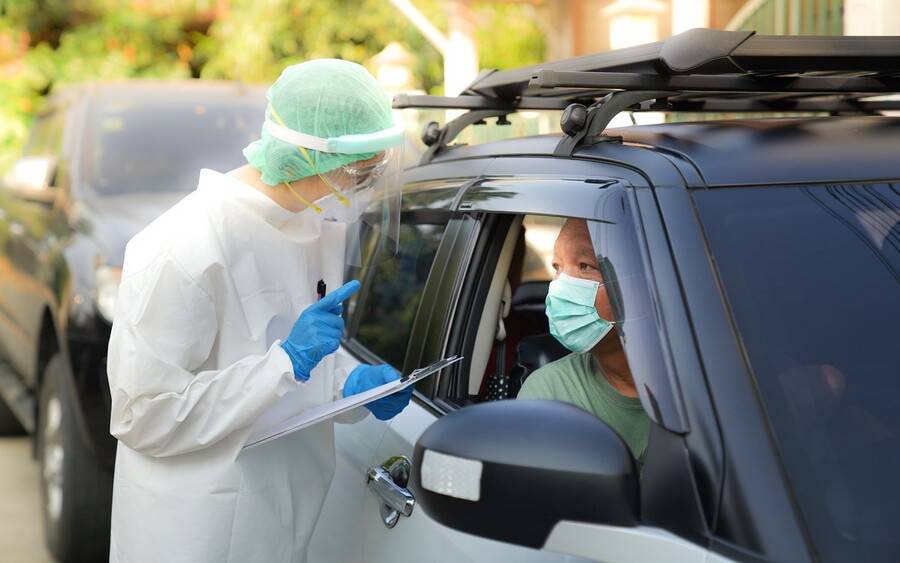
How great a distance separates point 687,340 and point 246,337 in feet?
3.47

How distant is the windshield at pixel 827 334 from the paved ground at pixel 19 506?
3868 millimetres

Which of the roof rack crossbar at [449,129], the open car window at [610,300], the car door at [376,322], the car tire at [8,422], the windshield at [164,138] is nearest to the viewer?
the open car window at [610,300]

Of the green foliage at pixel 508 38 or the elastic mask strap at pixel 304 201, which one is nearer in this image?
the elastic mask strap at pixel 304 201

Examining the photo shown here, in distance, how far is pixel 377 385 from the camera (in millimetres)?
2625

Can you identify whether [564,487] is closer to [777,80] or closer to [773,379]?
[773,379]

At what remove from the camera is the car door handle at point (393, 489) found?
2303mm

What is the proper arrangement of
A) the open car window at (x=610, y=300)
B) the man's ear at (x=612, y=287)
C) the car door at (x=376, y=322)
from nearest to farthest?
1. the open car window at (x=610, y=300)
2. the man's ear at (x=612, y=287)
3. the car door at (x=376, y=322)

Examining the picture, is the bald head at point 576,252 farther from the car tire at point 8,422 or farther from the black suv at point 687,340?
the car tire at point 8,422

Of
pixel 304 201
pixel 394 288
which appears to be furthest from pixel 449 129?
pixel 304 201

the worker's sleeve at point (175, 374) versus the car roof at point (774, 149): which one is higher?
the car roof at point (774, 149)

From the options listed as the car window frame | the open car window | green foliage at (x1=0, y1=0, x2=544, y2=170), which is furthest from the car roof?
green foliage at (x1=0, y1=0, x2=544, y2=170)

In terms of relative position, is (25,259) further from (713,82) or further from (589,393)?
(713,82)

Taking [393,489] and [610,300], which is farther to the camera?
[393,489]

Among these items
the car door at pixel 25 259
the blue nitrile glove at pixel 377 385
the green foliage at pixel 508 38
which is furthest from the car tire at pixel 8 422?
the green foliage at pixel 508 38
